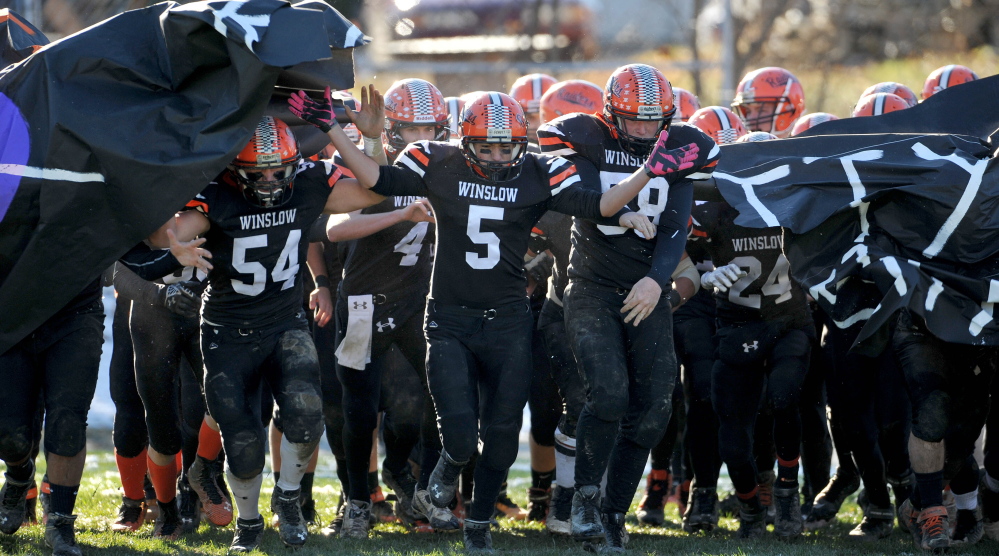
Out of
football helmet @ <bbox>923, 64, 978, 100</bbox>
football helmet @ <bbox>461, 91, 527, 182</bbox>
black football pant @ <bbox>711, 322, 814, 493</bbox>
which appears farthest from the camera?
football helmet @ <bbox>923, 64, 978, 100</bbox>

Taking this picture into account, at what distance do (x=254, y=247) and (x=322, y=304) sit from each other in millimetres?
1116

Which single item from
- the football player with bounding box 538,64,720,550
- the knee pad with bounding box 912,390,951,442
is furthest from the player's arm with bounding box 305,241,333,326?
the knee pad with bounding box 912,390,951,442

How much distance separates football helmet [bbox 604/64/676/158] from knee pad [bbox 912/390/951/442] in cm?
179

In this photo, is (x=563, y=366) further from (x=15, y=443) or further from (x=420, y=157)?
(x=15, y=443)

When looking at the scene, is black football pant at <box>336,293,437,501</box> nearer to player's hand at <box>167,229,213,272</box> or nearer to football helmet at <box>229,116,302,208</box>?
football helmet at <box>229,116,302,208</box>

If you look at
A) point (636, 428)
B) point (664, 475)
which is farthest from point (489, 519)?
point (664, 475)

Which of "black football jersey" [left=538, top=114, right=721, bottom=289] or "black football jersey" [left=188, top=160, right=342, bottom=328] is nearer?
"black football jersey" [left=188, top=160, right=342, bottom=328]

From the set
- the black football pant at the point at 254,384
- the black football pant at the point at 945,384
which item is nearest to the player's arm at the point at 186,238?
the black football pant at the point at 254,384

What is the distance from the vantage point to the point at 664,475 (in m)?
6.59

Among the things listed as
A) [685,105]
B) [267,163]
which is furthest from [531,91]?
[267,163]

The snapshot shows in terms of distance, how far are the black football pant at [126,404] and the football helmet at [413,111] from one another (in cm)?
172

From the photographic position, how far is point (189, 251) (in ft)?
16.1

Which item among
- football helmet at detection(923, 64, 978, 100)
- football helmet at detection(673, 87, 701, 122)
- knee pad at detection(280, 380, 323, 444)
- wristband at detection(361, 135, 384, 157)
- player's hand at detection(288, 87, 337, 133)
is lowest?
knee pad at detection(280, 380, 323, 444)

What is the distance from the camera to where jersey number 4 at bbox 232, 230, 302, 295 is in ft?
17.0
